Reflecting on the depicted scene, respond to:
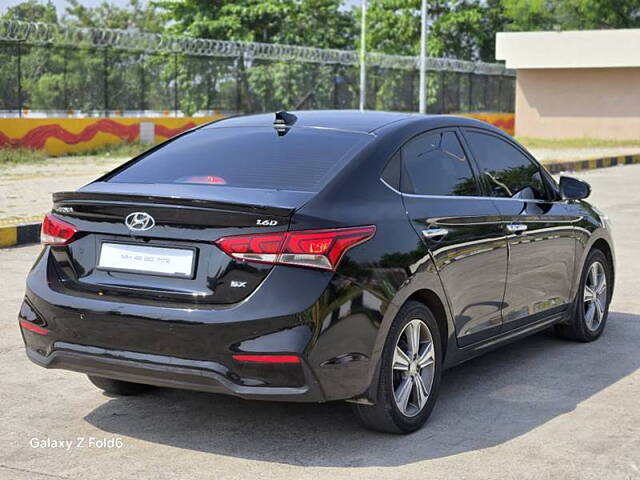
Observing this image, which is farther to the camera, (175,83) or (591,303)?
(175,83)

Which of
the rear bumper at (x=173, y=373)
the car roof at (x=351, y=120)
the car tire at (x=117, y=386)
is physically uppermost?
the car roof at (x=351, y=120)

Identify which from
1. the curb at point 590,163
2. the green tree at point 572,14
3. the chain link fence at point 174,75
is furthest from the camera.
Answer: the green tree at point 572,14

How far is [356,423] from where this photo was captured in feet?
17.2

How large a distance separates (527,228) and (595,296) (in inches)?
48.2

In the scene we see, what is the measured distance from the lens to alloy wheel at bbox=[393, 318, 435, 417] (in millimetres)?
5035

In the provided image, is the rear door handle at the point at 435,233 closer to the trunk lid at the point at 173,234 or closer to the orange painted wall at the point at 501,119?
the trunk lid at the point at 173,234

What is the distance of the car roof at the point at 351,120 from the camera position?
5.58 metres

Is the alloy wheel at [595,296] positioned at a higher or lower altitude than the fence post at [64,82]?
lower

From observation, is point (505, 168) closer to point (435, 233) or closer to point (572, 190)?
point (572, 190)

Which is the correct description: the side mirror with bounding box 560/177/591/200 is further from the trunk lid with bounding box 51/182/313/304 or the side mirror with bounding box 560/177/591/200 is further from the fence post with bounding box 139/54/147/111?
the fence post with bounding box 139/54/147/111

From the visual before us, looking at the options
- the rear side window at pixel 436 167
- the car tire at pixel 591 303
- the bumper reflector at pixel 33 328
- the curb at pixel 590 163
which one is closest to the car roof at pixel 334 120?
the rear side window at pixel 436 167

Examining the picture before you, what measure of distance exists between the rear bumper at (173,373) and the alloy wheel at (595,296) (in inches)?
117

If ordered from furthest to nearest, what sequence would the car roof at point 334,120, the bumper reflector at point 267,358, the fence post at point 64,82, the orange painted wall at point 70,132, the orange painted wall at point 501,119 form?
1. the orange painted wall at point 501,119
2. the fence post at point 64,82
3. the orange painted wall at point 70,132
4. the car roof at point 334,120
5. the bumper reflector at point 267,358

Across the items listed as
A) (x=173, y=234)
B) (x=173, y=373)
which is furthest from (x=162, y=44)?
(x=173, y=373)
